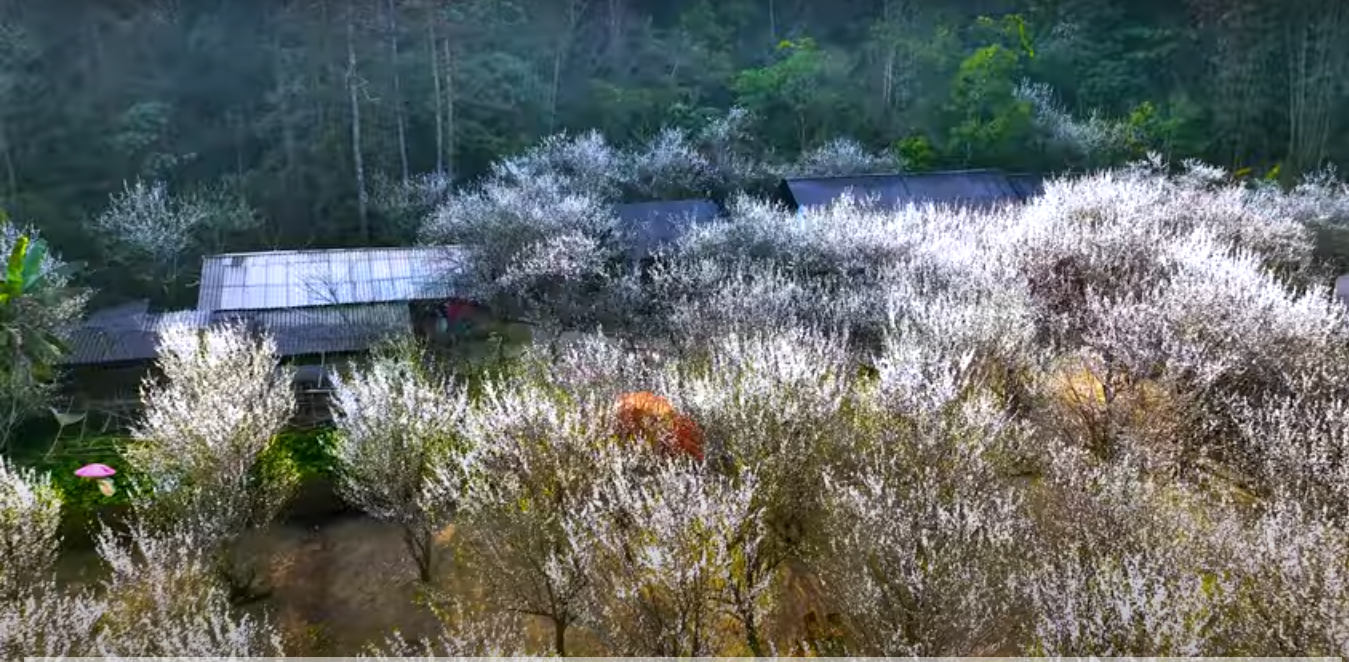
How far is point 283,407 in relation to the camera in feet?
72.4

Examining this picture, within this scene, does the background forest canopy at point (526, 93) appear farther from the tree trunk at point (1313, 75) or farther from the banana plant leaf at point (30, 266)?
the banana plant leaf at point (30, 266)

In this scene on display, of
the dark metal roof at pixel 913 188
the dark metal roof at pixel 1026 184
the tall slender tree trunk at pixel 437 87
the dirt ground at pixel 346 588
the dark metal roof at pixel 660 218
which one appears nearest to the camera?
the dirt ground at pixel 346 588

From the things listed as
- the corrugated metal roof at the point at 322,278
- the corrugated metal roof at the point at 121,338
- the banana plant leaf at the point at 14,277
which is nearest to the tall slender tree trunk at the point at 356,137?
the corrugated metal roof at the point at 322,278

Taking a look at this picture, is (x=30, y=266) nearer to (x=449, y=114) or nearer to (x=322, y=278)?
(x=322, y=278)

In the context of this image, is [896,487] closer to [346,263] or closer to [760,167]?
[346,263]

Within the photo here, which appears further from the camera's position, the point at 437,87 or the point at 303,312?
the point at 437,87

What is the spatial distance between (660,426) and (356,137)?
144ft

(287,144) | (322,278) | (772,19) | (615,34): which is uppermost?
(772,19)

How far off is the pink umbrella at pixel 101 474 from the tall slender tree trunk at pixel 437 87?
37.0 metres

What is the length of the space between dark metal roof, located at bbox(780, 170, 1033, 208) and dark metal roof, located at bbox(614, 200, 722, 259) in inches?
211

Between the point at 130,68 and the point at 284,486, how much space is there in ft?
146

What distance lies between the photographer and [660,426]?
61.3ft

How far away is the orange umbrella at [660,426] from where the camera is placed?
60.3 feet

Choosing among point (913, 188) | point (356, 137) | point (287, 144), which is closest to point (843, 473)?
point (913, 188)
